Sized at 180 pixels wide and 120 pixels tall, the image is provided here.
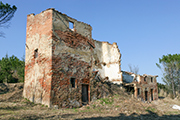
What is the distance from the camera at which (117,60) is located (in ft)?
73.4

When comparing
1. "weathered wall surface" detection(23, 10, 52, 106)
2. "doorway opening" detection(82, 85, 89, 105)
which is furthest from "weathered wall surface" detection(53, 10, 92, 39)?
"doorway opening" detection(82, 85, 89, 105)

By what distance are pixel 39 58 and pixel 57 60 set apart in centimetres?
154

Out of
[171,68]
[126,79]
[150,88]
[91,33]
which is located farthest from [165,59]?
[91,33]

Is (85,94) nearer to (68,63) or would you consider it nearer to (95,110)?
(95,110)

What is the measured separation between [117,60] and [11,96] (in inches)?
548

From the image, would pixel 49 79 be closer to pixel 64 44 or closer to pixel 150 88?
pixel 64 44

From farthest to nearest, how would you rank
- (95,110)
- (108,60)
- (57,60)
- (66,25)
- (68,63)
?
(108,60), (66,25), (68,63), (57,60), (95,110)

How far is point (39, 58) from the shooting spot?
472 inches

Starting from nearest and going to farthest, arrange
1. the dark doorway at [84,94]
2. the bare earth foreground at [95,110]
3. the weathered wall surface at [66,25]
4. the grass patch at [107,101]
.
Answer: the bare earth foreground at [95,110], the weathered wall surface at [66,25], the dark doorway at [84,94], the grass patch at [107,101]

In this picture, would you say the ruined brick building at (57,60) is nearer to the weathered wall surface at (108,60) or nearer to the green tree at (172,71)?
the weathered wall surface at (108,60)

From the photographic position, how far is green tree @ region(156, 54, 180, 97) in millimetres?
27625

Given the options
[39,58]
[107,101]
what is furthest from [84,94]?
[39,58]

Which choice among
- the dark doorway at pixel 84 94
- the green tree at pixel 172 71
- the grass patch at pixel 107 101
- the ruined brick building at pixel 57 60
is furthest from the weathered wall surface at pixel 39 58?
the green tree at pixel 172 71

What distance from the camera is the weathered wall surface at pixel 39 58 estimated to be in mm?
11086
